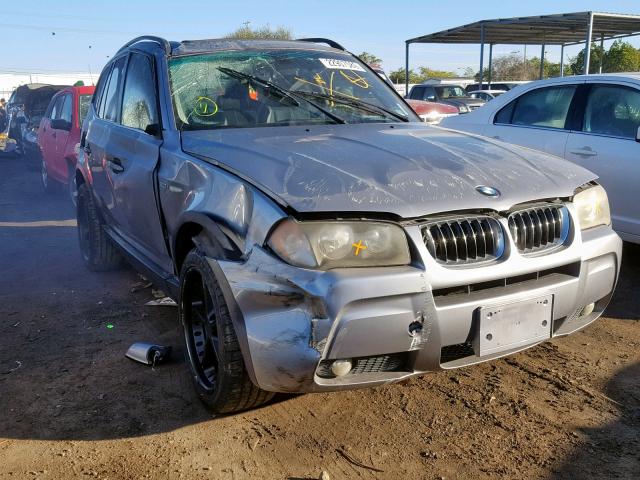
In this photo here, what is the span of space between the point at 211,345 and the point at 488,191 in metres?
1.44

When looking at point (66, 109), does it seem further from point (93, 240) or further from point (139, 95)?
point (139, 95)

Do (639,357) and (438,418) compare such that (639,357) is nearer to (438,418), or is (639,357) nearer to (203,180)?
(438,418)

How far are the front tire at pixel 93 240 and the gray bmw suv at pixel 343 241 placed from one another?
5.55 ft

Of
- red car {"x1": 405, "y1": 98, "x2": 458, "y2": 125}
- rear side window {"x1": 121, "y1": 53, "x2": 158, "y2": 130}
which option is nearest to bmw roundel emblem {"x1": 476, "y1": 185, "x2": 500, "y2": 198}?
rear side window {"x1": 121, "y1": 53, "x2": 158, "y2": 130}

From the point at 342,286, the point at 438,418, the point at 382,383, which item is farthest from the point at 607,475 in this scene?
the point at 342,286

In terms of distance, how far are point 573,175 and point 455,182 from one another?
747 millimetres

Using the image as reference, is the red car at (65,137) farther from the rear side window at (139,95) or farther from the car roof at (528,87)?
the car roof at (528,87)

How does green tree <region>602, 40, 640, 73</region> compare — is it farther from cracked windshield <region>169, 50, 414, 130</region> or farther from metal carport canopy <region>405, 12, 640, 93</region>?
cracked windshield <region>169, 50, 414, 130</region>

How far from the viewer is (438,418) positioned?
2.87 metres

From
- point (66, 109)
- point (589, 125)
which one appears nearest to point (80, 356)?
point (589, 125)

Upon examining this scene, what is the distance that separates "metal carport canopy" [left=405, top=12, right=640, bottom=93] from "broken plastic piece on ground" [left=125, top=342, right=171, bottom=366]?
16.1 m

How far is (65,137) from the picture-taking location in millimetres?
8789

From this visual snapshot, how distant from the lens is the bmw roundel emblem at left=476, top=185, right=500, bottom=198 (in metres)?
2.62

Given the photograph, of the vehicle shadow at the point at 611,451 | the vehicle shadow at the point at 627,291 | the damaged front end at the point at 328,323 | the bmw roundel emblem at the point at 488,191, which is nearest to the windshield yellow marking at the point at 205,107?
the damaged front end at the point at 328,323
